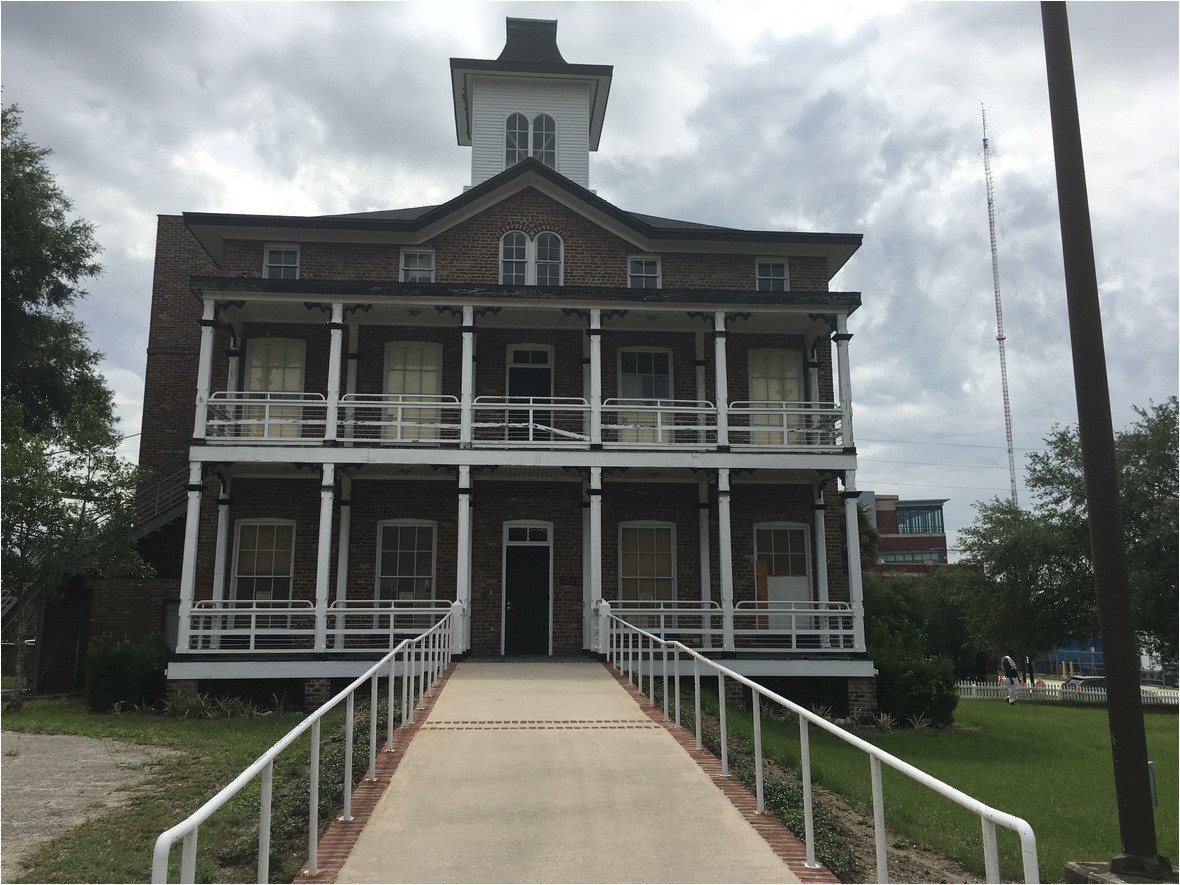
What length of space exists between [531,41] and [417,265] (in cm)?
987

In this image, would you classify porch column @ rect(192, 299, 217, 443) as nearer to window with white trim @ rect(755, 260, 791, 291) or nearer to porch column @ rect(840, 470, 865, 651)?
window with white trim @ rect(755, 260, 791, 291)

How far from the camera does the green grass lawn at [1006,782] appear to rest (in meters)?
9.68

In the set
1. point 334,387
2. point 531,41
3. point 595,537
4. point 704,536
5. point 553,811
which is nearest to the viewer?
point 553,811

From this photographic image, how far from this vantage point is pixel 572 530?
19672 millimetres

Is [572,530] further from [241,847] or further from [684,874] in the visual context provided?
[684,874]

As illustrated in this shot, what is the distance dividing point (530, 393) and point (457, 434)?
1828 mm

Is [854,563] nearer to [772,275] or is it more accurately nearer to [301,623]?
[772,275]

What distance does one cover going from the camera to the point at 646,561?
1972 cm

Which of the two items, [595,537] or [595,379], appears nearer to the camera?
[595,537]

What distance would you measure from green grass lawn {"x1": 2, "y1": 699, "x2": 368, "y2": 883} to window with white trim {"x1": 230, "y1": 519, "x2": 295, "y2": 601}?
5.31 meters

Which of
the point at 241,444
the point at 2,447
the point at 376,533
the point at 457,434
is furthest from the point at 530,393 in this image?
the point at 2,447

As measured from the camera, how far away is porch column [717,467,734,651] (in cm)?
1734

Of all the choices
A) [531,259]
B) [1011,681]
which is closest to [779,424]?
[531,259]

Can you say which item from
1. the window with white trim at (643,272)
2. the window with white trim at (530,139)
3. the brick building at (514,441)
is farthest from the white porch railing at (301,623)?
the window with white trim at (530,139)
